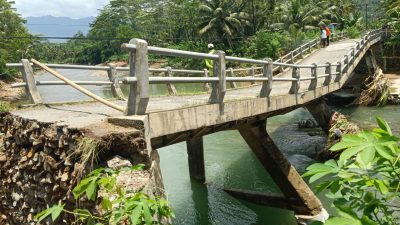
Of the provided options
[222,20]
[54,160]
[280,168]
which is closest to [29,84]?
[54,160]

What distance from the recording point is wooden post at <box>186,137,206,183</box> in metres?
10.6

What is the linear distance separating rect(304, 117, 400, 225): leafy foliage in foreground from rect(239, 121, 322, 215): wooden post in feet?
18.1

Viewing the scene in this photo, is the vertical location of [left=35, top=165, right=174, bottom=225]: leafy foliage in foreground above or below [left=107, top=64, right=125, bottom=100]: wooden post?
below

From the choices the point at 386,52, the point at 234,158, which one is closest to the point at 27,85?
the point at 234,158

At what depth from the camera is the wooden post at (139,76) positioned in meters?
3.86

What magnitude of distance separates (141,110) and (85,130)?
65 cm

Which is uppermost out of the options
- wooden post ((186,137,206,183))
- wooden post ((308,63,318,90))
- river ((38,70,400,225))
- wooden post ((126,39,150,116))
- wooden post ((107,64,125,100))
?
wooden post ((126,39,150,116))

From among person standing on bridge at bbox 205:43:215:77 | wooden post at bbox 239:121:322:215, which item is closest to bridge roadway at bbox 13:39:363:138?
wooden post at bbox 239:121:322:215

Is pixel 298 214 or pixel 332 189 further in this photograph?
pixel 298 214

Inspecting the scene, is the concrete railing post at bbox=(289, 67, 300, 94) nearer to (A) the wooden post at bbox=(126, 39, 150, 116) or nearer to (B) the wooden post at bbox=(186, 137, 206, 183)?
(B) the wooden post at bbox=(186, 137, 206, 183)

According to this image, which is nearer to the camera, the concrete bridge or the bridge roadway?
the concrete bridge

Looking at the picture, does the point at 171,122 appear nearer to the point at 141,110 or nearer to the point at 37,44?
the point at 141,110

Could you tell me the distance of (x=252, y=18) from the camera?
43.2 m

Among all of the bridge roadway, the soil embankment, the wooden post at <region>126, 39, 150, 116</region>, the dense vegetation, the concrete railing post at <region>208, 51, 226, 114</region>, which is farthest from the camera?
the dense vegetation
